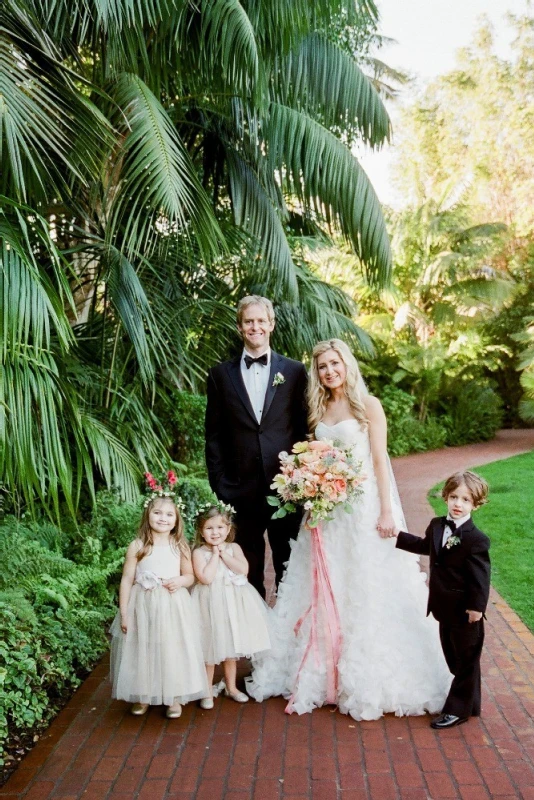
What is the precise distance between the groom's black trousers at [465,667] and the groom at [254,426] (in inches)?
47.5

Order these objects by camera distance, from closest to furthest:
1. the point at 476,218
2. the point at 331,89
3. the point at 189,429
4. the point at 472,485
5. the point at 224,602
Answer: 1. the point at 472,485
2. the point at 224,602
3. the point at 331,89
4. the point at 189,429
5. the point at 476,218

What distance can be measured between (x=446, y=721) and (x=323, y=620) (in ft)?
2.65

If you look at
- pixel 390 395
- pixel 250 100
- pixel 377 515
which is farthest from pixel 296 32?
pixel 390 395

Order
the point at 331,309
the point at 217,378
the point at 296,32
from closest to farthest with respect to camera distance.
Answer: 1. the point at 217,378
2. the point at 296,32
3. the point at 331,309

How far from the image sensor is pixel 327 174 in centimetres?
787

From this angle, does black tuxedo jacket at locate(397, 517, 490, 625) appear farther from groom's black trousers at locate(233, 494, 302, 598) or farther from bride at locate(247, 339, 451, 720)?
groom's black trousers at locate(233, 494, 302, 598)

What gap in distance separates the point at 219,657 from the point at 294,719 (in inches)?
20.0

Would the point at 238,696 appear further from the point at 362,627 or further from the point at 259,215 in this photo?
the point at 259,215

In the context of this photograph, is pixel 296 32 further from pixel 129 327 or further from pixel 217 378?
pixel 217 378

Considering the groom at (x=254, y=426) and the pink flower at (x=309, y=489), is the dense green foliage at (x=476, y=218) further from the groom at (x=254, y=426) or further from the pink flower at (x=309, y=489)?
the pink flower at (x=309, y=489)

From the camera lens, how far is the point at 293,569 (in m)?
4.32

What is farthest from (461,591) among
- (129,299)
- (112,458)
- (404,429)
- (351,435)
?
(404,429)

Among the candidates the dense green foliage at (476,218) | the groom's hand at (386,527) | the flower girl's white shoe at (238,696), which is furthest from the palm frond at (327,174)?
the dense green foliage at (476,218)

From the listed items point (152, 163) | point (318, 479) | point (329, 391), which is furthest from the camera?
point (152, 163)
